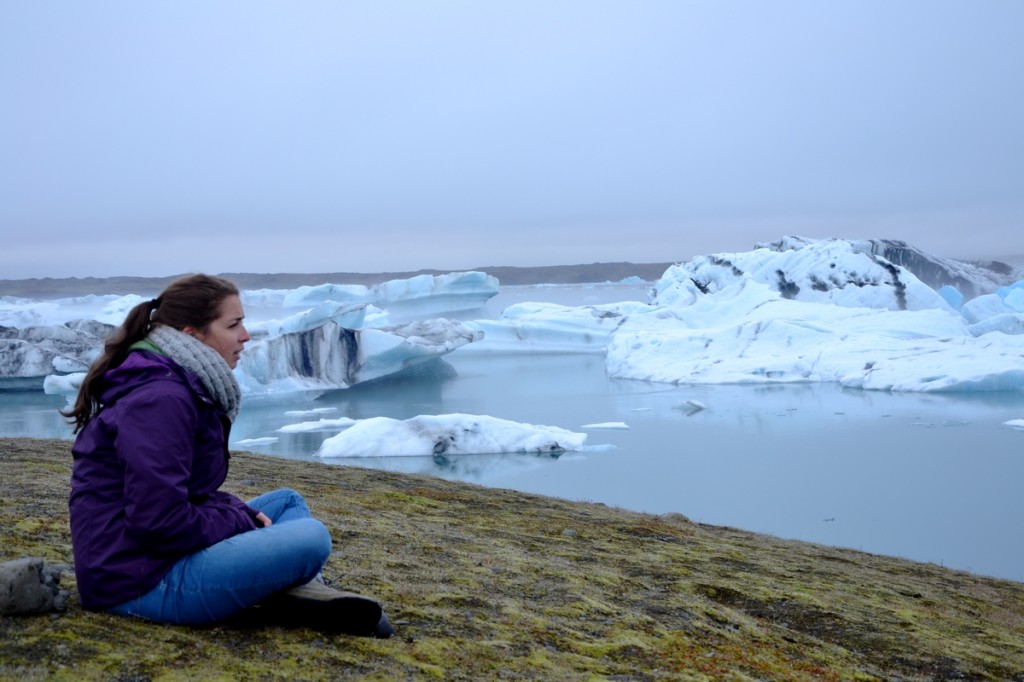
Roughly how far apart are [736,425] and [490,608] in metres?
13.4

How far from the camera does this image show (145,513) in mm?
2502

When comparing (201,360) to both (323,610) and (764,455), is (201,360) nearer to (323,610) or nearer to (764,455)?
(323,610)

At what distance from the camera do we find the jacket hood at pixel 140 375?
2575 millimetres

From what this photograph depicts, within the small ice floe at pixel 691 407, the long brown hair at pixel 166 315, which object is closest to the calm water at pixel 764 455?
the small ice floe at pixel 691 407

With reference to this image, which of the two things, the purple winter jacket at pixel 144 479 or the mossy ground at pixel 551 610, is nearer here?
the purple winter jacket at pixel 144 479

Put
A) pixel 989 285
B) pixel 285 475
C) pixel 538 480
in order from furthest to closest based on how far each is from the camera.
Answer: pixel 989 285, pixel 538 480, pixel 285 475

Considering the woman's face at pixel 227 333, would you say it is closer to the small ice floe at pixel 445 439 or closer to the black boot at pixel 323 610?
the black boot at pixel 323 610

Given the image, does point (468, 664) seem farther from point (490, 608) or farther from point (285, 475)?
point (285, 475)

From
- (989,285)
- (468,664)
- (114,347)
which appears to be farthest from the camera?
(989,285)

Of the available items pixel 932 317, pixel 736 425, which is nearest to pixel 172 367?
pixel 736 425

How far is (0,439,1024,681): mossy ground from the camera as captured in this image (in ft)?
8.91

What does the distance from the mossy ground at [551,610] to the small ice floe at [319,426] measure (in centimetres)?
853

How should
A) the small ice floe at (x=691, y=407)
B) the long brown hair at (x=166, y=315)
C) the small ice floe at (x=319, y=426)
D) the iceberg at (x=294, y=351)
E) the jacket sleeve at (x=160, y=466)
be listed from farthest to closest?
1. the iceberg at (x=294, y=351)
2. the small ice floe at (x=691, y=407)
3. the small ice floe at (x=319, y=426)
4. the long brown hair at (x=166, y=315)
5. the jacket sleeve at (x=160, y=466)

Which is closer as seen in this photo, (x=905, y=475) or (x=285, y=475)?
(x=285, y=475)
